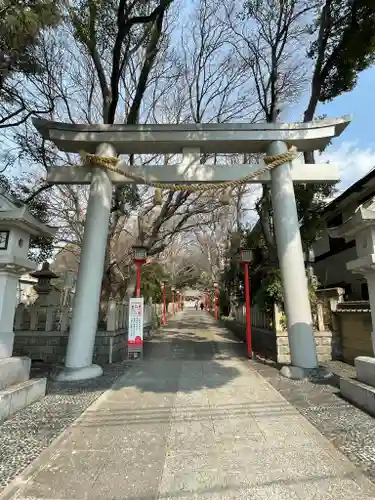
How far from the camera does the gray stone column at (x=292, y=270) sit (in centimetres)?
639

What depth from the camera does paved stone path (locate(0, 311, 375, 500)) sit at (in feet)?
8.33

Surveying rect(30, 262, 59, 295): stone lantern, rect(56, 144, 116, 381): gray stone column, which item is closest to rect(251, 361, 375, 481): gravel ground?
rect(56, 144, 116, 381): gray stone column

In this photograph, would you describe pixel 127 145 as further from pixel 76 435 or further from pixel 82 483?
pixel 82 483

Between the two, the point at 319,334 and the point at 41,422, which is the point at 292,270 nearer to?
the point at 319,334

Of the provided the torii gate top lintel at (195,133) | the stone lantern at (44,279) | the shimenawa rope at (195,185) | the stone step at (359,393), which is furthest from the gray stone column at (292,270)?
the stone lantern at (44,279)

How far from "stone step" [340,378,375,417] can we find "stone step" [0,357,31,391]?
5.05 metres

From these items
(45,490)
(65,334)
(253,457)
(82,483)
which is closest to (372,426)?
(253,457)

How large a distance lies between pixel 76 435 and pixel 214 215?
1428 cm

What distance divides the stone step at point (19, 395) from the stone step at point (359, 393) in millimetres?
4841

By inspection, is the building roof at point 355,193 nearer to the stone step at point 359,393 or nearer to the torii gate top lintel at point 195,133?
the torii gate top lintel at point 195,133

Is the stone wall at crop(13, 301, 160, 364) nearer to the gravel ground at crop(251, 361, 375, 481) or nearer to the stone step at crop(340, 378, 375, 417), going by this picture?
the gravel ground at crop(251, 361, 375, 481)

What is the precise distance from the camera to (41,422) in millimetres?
4027

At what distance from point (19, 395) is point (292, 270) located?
5449 mm

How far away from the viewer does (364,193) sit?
1062cm
